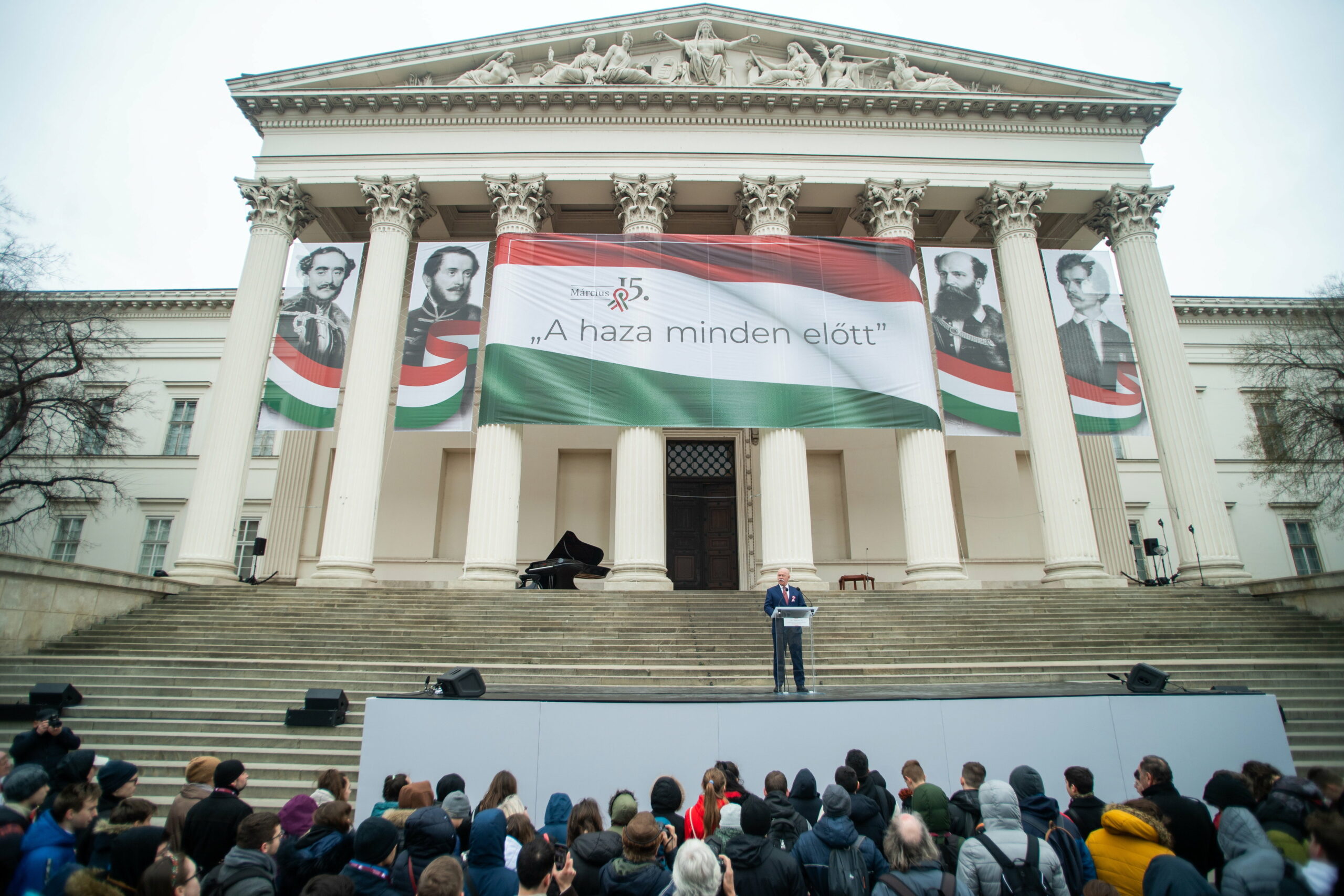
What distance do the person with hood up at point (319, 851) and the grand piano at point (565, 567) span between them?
11847 millimetres

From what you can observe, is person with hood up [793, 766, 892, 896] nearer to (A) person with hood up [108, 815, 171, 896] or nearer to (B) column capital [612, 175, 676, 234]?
(A) person with hood up [108, 815, 171, 896]

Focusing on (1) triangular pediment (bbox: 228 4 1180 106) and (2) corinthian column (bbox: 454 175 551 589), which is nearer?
(2) corinthian column (bbox: 454 175 551 589)

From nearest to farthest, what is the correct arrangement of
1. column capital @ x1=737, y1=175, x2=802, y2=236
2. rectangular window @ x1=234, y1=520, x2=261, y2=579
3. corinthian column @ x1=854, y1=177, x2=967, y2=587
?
corinthian column @ x1=854, y1=177, x2=967, y2=587 < column capital @ x1=737, y1=175, x2=802, y2=236 < rectangular window @ x1=234, y1=520, x2=261, y2=579

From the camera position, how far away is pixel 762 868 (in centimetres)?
317

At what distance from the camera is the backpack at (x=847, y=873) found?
130 inches

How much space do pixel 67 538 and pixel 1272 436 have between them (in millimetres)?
38672

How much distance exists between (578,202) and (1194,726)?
16.7 meters

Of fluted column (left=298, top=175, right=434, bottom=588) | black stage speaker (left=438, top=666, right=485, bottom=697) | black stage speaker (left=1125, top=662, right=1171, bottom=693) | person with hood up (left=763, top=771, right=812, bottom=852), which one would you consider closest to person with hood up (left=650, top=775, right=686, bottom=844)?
person with hood up (left=763, top=771, right=812, bottom=852)

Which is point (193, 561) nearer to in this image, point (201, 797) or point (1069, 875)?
point (201, 797)

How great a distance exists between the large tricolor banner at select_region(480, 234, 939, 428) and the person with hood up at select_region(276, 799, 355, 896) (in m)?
12.0

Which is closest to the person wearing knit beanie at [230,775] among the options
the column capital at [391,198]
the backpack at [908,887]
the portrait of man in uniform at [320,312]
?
the backpack at [908,887]

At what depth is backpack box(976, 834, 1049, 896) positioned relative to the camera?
3229 mm

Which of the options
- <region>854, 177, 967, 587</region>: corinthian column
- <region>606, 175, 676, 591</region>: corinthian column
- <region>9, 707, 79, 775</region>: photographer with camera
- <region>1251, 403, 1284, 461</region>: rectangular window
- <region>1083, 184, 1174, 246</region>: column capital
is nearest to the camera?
<region>9, 707, 79, 775</region>: photographer with camera

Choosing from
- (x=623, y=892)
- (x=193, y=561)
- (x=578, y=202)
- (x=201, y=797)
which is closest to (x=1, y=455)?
(x=193, y=561)
